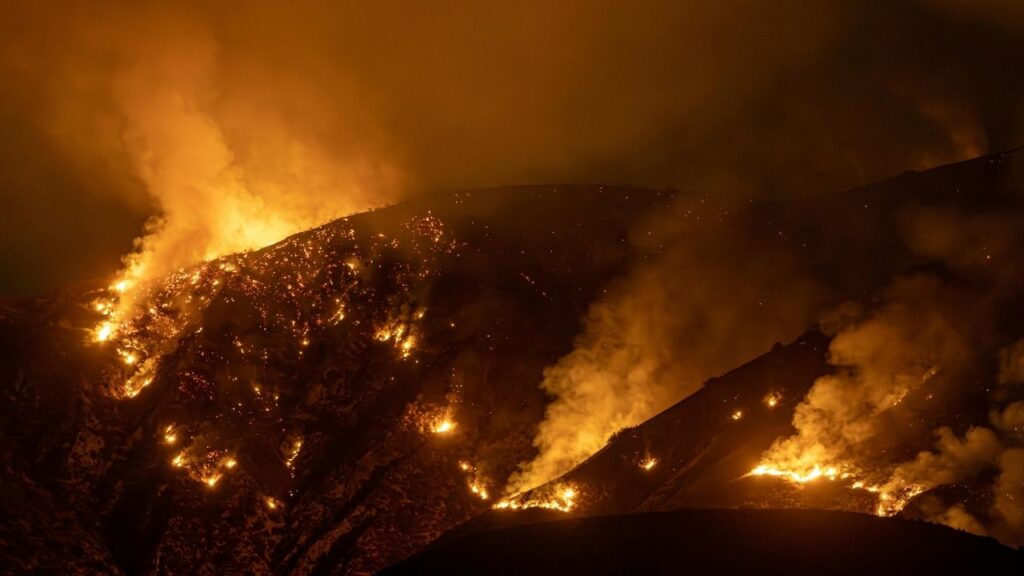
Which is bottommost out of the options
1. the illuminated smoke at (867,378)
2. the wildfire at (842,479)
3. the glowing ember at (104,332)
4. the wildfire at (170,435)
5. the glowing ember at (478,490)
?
the wildfire at (842,479)

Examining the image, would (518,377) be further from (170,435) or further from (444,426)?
(170,435)

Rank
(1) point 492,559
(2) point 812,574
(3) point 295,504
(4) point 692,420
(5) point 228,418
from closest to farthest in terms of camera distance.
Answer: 1. (2) point 812,574
2. (1) point 492,559
3. (4) point 692,420
4. (3) point 295,504
5. (5) point 228,418

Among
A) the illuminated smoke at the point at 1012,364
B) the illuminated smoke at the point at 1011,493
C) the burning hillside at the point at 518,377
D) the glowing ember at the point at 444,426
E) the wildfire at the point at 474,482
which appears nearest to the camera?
the illuminated smoke at the point at 1011,493

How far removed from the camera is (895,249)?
182ft

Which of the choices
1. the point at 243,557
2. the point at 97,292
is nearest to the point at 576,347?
the point at 243,557

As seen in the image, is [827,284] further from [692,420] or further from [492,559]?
[492,559]

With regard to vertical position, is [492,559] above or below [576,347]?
below

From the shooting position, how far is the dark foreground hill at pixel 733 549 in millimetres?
18047

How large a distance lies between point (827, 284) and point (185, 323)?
48551mm

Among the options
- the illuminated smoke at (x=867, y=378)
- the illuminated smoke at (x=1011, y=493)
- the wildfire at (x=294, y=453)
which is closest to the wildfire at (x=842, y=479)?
the illuminated smoke at (x=867, y=378)

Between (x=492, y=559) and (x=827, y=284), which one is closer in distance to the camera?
(x=492, y=559)

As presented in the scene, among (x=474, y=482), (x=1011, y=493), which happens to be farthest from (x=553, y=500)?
(x=1011, y=493)

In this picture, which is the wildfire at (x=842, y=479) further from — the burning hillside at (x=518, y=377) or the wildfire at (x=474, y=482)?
the wildfire at (x=474, y=482)

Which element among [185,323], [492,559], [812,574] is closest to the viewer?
[812,574]
